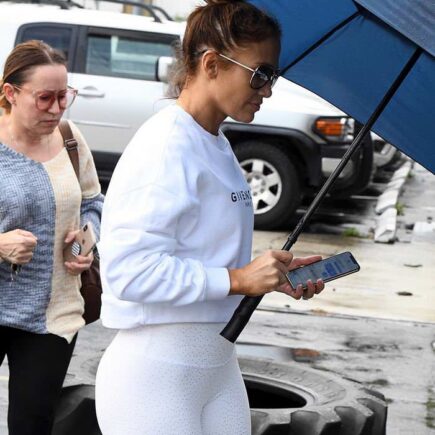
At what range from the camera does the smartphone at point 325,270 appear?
10.2ft

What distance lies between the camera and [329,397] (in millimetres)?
5121

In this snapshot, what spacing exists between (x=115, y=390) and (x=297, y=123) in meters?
9.96

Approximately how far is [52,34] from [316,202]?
388 inches

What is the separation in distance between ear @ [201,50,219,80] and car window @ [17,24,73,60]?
33.4ft

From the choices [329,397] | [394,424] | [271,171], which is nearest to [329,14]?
[329,397]

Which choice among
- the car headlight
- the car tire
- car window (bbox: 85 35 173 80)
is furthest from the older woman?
car window (bbox: 85 35 173 80)

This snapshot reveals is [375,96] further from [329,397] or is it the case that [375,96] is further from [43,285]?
[329,397]

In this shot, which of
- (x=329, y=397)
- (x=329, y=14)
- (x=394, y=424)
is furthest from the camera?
(x=394, y=424)

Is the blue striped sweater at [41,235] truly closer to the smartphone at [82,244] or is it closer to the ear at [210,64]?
the smartphone at [82,244]

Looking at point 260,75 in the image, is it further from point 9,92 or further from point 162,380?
point 9,92

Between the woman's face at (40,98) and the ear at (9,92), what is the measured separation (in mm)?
11

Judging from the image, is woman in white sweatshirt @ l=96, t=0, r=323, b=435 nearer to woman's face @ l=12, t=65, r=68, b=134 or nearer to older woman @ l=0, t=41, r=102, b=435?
older woman @ l=0, t=41, r=102, b=435

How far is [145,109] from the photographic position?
12.9 metres

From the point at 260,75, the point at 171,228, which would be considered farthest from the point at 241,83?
the point at 171,228
